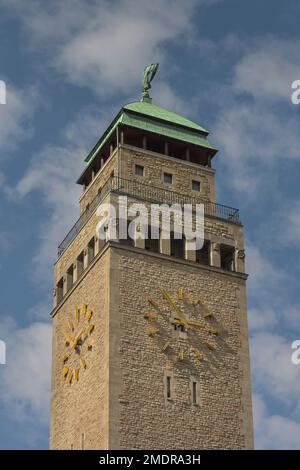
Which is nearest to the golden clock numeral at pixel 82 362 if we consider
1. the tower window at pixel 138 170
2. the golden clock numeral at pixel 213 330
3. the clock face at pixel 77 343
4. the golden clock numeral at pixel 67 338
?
the clock face at pixel 77 343

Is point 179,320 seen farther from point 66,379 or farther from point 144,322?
point 66,379

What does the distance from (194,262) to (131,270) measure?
320 centimetres

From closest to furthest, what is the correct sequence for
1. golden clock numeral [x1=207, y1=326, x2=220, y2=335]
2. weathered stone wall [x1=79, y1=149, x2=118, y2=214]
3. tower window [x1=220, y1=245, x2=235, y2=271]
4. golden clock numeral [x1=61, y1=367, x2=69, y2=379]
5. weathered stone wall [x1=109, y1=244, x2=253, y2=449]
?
weathered stone wall [x1=109, y1=244, x2=253, y2=449] < golden clock numeral [x1=207, y1=326, x2=220, y2=335] < golden clock numeral [x1=61, y1=367, x2=69, y2=379] < tower window [x1=220, y1=245, x2=235, y2=271] < weathered stone wall [x1=79, y1=149, x2=118, y2=214]

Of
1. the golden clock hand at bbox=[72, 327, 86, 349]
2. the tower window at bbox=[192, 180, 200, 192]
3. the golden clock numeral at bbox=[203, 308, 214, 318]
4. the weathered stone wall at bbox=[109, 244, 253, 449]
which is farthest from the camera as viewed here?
the tower window at bbox=[192, 180, 200, 192]

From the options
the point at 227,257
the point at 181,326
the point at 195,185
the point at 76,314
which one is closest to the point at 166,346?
the point at 181,326

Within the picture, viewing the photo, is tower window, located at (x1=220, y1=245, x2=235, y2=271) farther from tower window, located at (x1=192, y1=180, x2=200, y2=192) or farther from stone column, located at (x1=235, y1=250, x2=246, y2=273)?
tower window, located at (x1=192, y1=180, x2=200, y2=192)

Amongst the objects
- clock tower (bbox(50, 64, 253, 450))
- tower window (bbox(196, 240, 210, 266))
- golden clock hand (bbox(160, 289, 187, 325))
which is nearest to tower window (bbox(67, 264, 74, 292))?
clock tower (bbox(50, 64, 253, 450))

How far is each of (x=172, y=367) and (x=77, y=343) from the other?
4.75 metres

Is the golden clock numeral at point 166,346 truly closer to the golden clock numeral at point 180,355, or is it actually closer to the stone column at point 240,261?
the golden clock numeral at point 180,355

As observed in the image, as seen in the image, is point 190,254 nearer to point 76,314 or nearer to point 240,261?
point 240,261

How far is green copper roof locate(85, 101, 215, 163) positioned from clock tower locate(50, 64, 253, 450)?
0.07 m

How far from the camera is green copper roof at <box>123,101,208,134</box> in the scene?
53.0 m

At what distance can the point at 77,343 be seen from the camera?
48.0 metres

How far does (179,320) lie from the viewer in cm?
4669
